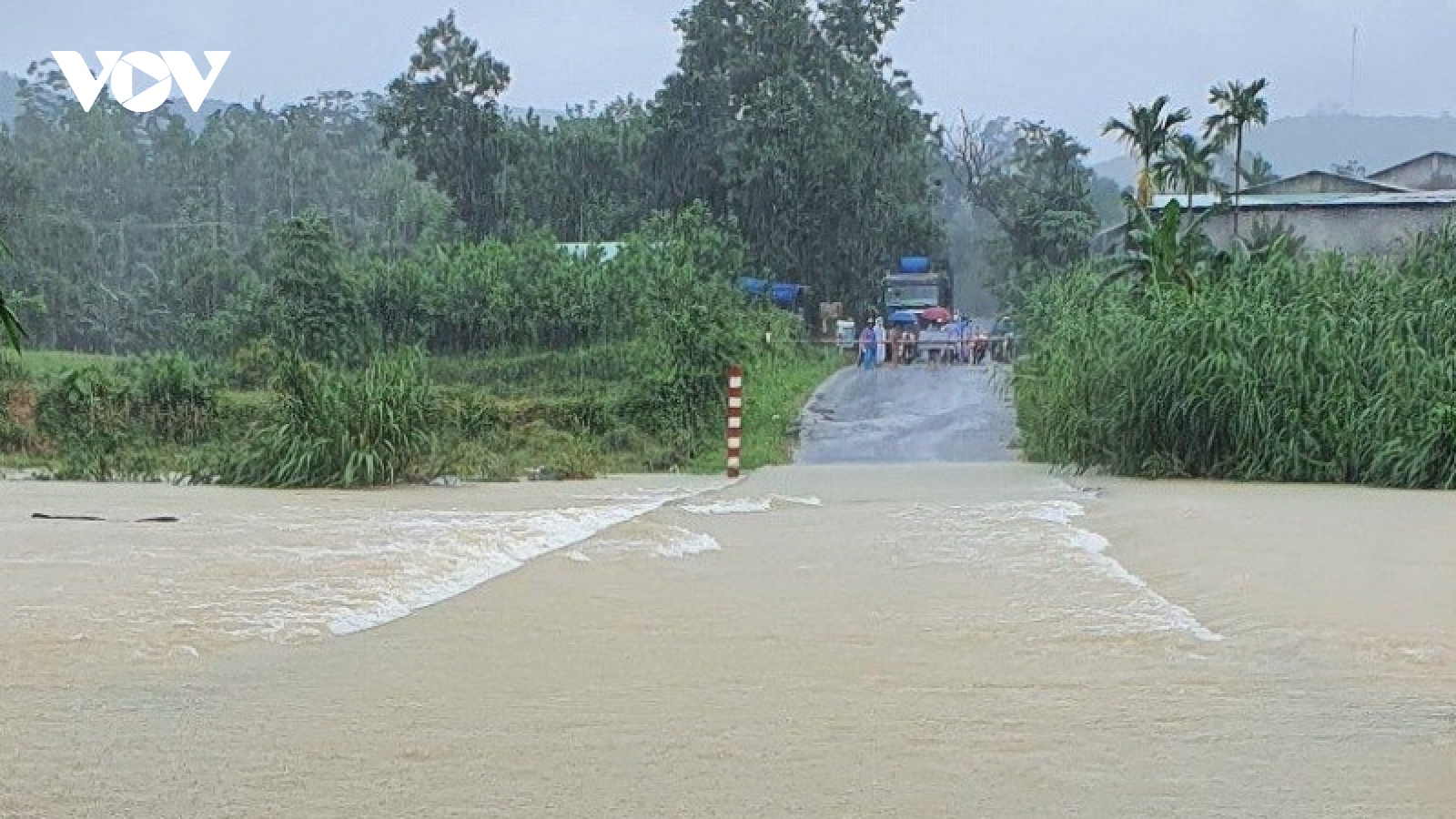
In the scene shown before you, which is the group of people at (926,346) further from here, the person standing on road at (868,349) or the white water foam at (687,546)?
the white water foam at (687,546)

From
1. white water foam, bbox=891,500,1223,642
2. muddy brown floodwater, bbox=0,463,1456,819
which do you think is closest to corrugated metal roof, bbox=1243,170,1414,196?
white water foam, bbox=891,500,1223,642

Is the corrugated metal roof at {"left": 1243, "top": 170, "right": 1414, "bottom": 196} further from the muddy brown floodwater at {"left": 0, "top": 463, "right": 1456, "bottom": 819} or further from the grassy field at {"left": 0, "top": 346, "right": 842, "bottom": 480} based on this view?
the muddy brown floodwater at {"left": 0, "top": 463, "right": 1456, "bottom": 819}

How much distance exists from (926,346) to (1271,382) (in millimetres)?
18625

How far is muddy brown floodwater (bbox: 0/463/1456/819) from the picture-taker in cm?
594

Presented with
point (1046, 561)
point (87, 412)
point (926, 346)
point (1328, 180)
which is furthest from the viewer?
point (1328, 180)

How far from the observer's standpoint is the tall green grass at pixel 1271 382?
1820cm

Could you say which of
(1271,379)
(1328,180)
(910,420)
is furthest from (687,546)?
(1328,180)

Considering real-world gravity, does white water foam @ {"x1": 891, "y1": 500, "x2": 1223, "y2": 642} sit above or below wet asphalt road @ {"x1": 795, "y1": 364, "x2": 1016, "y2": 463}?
below

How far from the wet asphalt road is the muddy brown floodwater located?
8.71m

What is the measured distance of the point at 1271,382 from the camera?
1869 centimetres

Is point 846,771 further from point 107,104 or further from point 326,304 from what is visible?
point 107,104

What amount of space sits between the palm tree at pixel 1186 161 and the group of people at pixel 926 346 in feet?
→ 17.3

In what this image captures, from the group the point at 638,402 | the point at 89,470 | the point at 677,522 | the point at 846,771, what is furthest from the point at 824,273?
the point at 846,771

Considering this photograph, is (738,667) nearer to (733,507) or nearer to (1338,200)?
(733,507)
